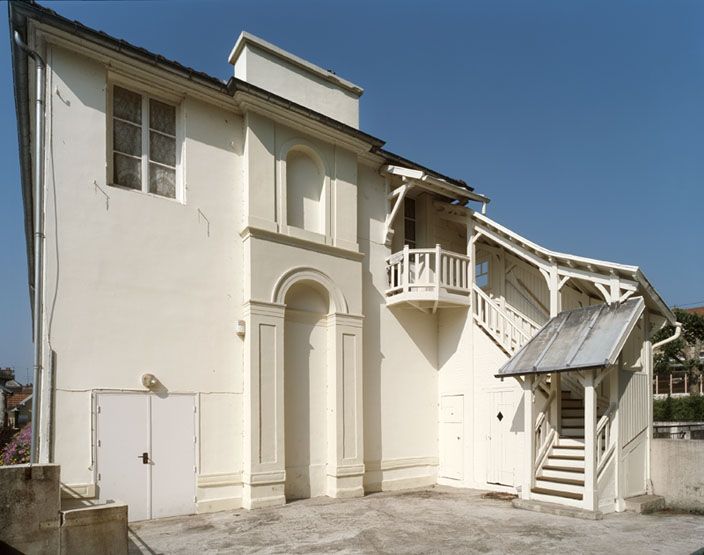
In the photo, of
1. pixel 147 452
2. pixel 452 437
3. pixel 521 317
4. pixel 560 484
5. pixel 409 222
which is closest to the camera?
pixel 147 452

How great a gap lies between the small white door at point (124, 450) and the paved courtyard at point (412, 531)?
0.52m

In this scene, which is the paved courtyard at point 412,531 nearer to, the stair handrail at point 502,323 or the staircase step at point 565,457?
the staircase step at point 565,457

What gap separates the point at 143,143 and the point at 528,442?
900 centimetres

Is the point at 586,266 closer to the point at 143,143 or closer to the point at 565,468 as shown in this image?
the point at 565,468

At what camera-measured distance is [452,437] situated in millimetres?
12859

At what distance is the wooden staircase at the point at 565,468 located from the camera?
9.37 metres

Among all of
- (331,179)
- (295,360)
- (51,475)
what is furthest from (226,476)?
(331,179)

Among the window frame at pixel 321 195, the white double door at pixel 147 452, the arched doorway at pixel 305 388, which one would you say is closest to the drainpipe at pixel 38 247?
the white double door at pixel 147 452

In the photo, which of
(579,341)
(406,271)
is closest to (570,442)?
(579,341)

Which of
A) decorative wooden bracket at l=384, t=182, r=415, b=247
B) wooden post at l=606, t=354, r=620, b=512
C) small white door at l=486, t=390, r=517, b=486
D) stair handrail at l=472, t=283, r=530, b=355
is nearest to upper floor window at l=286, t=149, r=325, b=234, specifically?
decorative wooden bracket at l=384, t=182, r=415, b=247

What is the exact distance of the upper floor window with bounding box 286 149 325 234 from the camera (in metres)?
11.6

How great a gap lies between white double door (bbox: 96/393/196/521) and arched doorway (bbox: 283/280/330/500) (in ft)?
6.93

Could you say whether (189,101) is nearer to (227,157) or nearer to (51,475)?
(227,157)

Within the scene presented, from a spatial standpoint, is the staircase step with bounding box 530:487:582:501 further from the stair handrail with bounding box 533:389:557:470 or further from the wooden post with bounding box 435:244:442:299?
the wooden post with bounding box 435:244:442:299
